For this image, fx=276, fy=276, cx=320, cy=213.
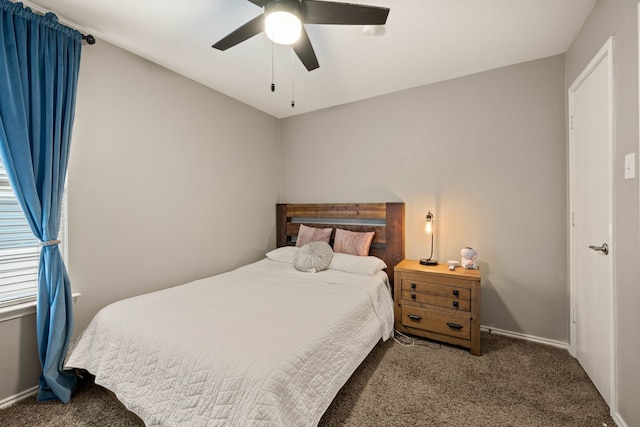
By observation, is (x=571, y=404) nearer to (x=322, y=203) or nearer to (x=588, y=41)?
(x=588, y=41)

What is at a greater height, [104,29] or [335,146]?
[104,29]

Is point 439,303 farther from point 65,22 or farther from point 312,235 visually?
point 65,22

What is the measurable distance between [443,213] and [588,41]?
5.36 feet

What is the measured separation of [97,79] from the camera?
2.12 m

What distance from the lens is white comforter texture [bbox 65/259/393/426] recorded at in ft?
3.89

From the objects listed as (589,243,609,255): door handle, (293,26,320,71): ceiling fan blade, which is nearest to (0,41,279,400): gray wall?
(293,26,320,71): ceiling fan blade

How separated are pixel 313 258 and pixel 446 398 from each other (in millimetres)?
1525

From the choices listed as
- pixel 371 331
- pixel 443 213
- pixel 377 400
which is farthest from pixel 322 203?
pixel 377 400

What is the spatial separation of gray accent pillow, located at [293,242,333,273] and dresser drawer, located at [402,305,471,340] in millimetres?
861

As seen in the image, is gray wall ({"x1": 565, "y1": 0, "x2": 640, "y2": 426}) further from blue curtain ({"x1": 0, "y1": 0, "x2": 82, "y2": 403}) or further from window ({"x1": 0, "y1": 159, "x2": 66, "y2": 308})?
window ({"x1": 0, "y1": 159, "x2": 66, "y2": 308})

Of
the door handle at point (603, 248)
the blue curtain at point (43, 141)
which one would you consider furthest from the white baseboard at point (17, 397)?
the door handle at point (603, 248)

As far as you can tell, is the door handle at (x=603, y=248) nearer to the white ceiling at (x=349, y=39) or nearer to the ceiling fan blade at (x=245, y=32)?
the white ceiling at (x=349, y=39)

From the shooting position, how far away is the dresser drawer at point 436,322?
2.33 meters

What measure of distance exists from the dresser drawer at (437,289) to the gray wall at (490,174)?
537 mm
